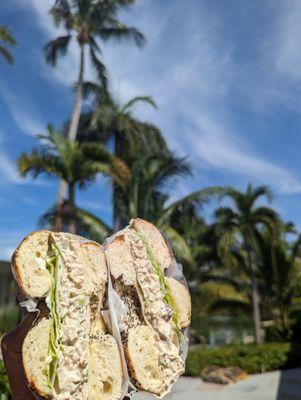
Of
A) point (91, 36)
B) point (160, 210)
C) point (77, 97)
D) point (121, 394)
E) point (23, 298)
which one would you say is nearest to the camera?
point (23, 298)

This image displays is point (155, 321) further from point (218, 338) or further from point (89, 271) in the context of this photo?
point (218, 338)

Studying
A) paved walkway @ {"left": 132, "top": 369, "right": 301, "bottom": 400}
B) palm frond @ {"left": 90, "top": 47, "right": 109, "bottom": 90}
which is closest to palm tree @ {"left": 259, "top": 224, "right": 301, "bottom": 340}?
paved walkway @ {"left": 132, "top": 369, "right": 301, "bottom": 400}

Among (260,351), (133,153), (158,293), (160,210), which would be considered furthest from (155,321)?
(133,153)

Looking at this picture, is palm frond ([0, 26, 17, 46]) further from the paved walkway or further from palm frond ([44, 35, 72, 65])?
the paved walkway

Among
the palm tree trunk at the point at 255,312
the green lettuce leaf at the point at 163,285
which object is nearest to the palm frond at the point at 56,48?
the palm tree trunk at the point at 255,312

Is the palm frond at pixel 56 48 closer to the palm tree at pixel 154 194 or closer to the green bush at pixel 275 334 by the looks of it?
the palm tree at pixel 154 194
